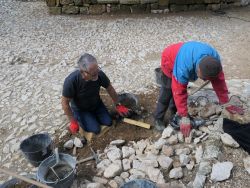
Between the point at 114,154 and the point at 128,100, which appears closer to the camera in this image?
the point at 114,154

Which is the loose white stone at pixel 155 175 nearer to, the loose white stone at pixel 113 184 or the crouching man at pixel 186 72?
the loose white stone at pixel 113 184

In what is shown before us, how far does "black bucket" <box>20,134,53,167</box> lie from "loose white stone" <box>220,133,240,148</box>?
2.22 m

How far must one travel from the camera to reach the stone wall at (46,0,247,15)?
31.4 feet

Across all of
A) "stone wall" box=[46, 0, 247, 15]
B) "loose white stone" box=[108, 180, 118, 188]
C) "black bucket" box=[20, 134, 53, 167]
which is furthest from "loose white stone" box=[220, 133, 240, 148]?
"stone wall" box=[46, 0, 247, 15]

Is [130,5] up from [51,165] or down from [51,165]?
up

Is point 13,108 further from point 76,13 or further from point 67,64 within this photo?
point 76,13

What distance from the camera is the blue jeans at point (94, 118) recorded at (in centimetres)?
489

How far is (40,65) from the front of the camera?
7.07 m

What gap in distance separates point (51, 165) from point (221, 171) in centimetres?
201

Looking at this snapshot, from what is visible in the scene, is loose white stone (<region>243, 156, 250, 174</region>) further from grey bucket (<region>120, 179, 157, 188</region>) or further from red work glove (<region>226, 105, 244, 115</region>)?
grey bucket (<region>120, 179, 157, 188</region>)

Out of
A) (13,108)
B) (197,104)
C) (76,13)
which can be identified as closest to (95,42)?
(76,13)

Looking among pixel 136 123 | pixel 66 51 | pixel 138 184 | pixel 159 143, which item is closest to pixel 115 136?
pixel 136 123

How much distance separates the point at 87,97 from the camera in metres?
4.71

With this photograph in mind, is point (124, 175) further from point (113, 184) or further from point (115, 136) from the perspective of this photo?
point (115, 136)
